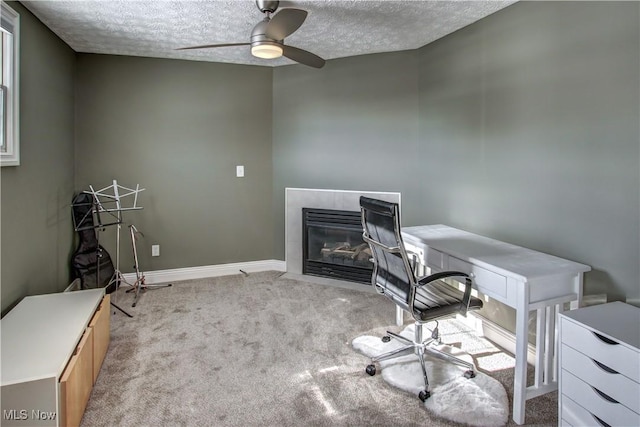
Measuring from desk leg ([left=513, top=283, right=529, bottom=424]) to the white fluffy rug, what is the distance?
0.08 metres

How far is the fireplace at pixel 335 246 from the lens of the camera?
3996 mm

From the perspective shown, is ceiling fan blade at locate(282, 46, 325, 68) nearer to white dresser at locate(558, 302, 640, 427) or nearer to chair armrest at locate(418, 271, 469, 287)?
chair armrest at locate(418, 271, 469, 287)

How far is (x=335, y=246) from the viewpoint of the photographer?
416 cm

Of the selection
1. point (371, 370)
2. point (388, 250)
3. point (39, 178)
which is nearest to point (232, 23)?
point (39, 178)

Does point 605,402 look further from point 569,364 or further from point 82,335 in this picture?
point 82,335

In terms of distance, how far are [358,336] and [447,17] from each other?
2.55m

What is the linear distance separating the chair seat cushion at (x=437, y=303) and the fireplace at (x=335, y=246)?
156 cm

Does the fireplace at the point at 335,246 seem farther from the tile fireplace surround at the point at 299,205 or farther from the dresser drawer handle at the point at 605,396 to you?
the dresser drawer handle at the point at 605,396

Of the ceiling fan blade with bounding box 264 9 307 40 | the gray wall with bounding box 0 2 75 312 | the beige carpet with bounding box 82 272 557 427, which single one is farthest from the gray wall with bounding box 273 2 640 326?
the gray wall with bounding box 0 2 75 312

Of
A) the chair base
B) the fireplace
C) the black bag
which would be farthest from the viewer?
the fireplace

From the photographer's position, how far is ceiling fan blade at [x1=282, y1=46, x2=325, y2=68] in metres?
2.62

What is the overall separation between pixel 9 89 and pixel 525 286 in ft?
10.6

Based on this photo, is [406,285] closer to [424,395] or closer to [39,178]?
[424,395]

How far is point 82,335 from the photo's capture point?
2.02 metres
